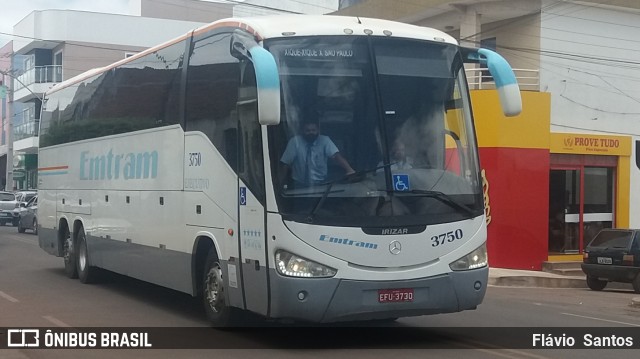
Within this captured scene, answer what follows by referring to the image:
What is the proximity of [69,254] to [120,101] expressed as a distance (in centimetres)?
446

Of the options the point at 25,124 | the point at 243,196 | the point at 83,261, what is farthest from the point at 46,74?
the point at 243,196

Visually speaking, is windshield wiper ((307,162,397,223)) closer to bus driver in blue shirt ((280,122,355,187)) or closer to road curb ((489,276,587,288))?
bus driver in blue shirt ((280,122,355,187))

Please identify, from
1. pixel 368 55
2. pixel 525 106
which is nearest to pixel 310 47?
pixel 368 55

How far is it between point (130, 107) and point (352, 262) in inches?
253

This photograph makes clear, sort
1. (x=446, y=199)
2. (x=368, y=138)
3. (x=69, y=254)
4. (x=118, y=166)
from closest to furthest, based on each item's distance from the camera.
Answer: (x=368, y=138) → (x=446, y=199) → (x=118, y=166) → (x=69, y=254)

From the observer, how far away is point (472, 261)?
33.3 feet

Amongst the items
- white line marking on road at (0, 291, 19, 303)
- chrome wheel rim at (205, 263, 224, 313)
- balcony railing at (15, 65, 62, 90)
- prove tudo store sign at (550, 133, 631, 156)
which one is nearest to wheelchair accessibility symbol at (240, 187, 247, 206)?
chrome wheel rim at (205, 263, 224, 313)

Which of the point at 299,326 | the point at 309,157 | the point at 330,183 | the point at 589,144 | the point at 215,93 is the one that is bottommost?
the point at 299,326

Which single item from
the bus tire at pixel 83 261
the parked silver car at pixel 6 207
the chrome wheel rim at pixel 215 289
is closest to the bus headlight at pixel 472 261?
the chrome wheel rim at pixel 215 289

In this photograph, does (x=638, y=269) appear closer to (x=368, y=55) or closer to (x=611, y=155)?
(x=611, y=155)

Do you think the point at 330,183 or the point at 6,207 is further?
the point at 6,207

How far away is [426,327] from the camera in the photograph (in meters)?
11.9

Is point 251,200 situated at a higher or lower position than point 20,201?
higher

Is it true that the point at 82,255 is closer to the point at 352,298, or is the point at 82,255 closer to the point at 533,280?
the point at 352,298
